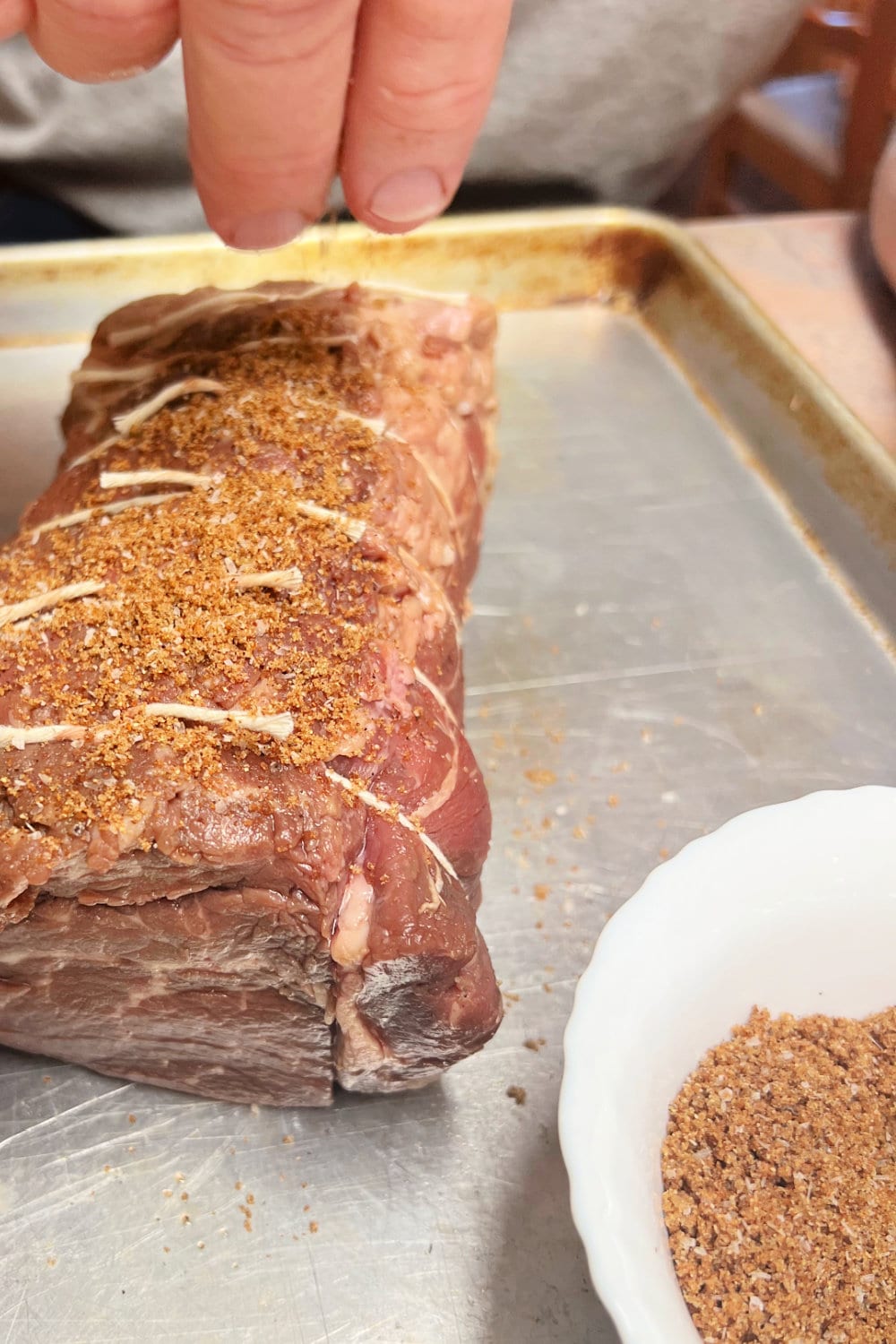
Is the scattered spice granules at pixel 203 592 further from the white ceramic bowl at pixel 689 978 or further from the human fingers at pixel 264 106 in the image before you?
the white ceramic bowl at pixel 689 978

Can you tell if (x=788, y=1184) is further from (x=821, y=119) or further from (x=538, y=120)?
(x=821, y=119)

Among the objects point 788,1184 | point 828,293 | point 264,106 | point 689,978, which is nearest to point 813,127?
point 828,293

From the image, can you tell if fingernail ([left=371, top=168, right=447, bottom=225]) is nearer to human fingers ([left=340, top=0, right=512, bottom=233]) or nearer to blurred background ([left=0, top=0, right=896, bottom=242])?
human fingers ([left=340, top=0, right=512, bottom=233])

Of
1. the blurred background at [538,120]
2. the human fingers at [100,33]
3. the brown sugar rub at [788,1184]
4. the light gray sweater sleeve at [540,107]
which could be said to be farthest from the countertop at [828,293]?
the human fingers at [100,33]

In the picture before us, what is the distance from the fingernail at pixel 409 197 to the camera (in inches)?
62.1

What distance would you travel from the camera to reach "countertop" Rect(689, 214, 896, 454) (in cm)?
305

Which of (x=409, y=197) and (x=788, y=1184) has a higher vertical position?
(x=409, y=197)

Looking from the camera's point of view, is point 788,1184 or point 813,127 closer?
point 788,1184

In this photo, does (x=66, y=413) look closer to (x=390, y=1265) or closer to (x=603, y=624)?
(x=603, y=624)

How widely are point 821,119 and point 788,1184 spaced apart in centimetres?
454

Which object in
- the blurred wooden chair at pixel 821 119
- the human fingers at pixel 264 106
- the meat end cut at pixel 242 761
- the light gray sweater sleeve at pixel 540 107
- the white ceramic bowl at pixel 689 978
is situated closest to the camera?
the human fingers at pixel 264 106

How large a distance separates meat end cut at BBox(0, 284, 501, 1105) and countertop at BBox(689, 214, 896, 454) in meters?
1.56

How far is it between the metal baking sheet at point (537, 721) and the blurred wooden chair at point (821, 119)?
141cm

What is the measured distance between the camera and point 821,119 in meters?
4.70
